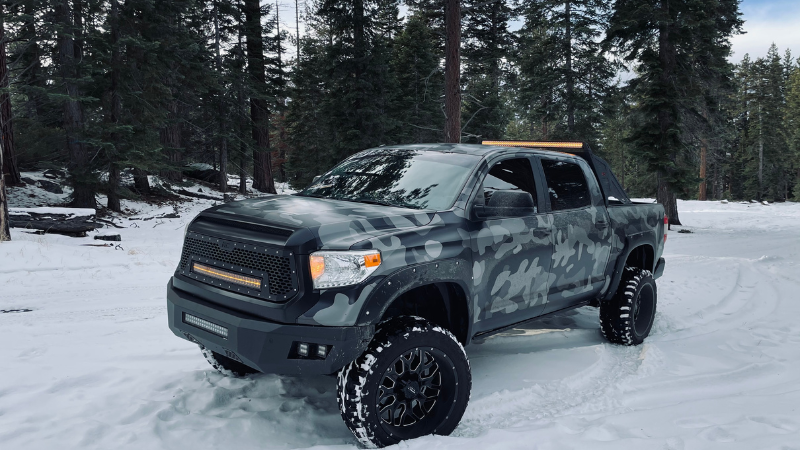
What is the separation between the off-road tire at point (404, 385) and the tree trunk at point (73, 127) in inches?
510

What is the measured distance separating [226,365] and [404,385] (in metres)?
1.82

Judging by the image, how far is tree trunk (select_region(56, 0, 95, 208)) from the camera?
13.2 metres

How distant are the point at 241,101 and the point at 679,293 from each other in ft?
63.3

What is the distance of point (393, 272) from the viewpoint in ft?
10.6

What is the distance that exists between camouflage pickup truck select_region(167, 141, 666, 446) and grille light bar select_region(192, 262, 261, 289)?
1 centimetres

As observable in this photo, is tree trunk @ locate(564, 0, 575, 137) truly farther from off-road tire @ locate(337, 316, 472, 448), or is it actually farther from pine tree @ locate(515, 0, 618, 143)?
off-road tire @ locate(337, 316, 472, 448)

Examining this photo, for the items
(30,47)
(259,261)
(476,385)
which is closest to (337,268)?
(259,261)

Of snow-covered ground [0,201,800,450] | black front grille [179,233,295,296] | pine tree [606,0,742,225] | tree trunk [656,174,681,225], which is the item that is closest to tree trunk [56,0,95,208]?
snow-covered ground [0,201,800,450]

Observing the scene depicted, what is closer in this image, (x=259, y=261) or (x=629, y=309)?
(x=259, y=261)

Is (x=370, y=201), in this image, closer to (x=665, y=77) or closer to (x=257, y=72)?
(x=665, y=77)

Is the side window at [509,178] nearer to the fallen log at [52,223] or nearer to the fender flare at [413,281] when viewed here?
the fender flare at [413,281]

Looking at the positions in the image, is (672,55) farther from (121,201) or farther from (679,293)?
(121,201)

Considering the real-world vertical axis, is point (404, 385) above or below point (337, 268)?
below

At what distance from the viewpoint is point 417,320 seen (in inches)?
134
